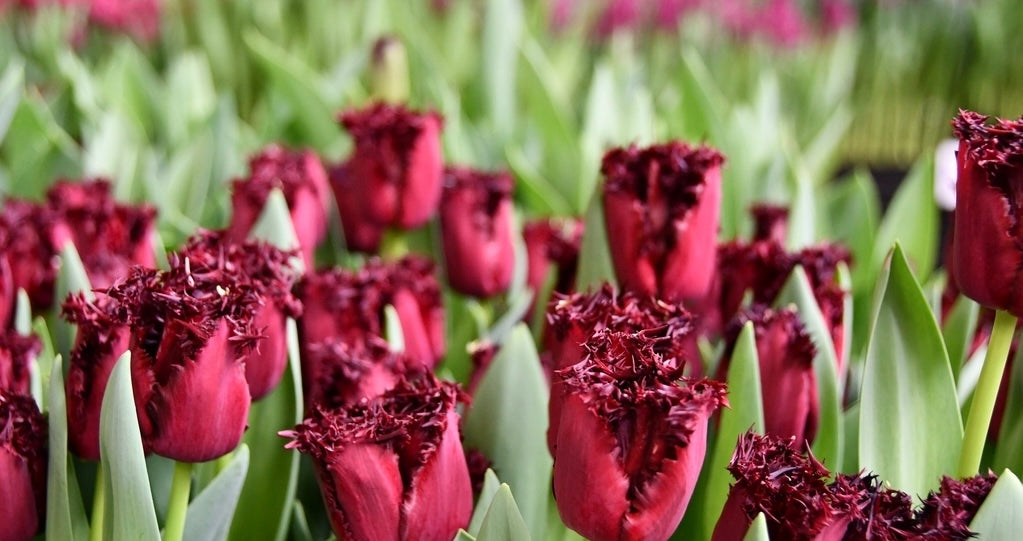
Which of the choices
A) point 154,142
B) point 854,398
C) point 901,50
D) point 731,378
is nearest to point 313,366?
point 731,378

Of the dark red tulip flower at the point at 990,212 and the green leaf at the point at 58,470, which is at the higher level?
the dark red tulip flower at the point at 990,212

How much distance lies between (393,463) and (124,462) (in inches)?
3.9

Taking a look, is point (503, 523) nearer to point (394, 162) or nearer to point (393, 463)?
point (393, 463)

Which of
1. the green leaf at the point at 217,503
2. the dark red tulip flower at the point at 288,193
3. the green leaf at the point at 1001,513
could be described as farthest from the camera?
the dark red tulip flower at the point at 288,193

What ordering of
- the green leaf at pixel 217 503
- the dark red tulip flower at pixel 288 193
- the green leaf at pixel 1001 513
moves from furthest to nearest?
the dark red tulip flower at pixel 288 193
the green leaf at pixel 217 503
the green leaf at pixel 1001 513

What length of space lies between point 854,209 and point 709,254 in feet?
1.69

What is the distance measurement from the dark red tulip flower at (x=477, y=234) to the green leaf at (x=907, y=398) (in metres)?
A: 0.33

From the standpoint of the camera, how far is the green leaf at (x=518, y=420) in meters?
0.52

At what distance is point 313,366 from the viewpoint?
0.55m

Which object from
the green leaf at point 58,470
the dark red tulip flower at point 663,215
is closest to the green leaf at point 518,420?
the dark red tulip flower at point 663,215

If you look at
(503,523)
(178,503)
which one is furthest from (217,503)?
(503,523)

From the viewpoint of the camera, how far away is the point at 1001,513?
0.36 m

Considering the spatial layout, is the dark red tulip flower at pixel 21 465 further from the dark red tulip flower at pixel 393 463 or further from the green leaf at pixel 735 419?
the green leaf at pixel 735 419

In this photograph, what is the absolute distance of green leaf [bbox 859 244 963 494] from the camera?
1.55 feet
